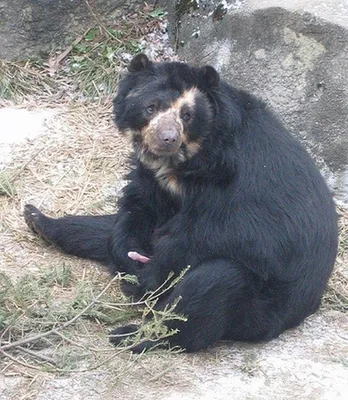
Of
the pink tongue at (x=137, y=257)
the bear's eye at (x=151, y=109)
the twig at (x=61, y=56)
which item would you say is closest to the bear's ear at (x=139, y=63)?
the bear's eye at (x=151, y=109)

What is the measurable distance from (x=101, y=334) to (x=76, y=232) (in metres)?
1.26

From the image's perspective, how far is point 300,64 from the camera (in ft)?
27.0

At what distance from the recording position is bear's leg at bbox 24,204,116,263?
7316 millimetres

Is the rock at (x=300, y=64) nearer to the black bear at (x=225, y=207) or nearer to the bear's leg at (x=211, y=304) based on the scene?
the black bear at (x=225, y=207)

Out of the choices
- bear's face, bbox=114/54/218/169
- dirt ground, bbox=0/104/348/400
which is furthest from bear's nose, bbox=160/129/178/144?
dirt ground, bbox=0/104/348/400

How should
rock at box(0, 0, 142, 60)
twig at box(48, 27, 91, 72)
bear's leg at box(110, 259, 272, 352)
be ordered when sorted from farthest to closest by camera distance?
1. twig at box(48, 27, 91, 72)
2. rock at box(0, 0, 142, 60)
3. bear's leg at box(110, 259, 272, 352)

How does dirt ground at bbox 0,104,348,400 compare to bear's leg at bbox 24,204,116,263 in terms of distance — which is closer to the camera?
dirt ground at bbox 0,104,348,400

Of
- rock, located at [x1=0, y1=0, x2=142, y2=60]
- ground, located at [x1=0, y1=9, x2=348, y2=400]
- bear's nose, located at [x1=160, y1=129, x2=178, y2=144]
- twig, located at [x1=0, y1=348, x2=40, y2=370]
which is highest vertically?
rock, located at [x1=0, y1=0, x2=142, y2=60]

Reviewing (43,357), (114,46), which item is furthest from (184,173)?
(114,46)

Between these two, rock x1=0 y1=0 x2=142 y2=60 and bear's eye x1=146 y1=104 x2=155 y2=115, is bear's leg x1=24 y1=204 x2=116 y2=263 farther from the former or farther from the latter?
rock x1=0 y1=0 x2=142 y2=60

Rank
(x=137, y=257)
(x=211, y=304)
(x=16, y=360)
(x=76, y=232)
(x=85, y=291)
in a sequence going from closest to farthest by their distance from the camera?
(x=16, y=360), (x=211, y=304), (x=85, y=291), (x=137, y=257), (x=76, y=232)

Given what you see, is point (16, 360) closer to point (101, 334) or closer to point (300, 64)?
point (101, 334)

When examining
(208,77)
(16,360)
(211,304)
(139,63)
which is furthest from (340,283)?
(16,360)

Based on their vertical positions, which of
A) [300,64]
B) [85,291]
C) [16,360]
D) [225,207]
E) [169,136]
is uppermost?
[300,64]
